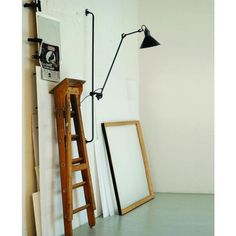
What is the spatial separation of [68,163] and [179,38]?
3413mm

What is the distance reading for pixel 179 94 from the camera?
638 centimetres

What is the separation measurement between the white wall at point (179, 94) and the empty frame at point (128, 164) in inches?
16.2

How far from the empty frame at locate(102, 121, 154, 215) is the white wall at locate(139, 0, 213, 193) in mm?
413

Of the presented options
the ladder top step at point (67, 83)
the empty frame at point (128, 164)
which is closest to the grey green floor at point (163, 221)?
the empty frame at point (128, 164)

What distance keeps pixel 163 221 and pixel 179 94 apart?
244 centimetres

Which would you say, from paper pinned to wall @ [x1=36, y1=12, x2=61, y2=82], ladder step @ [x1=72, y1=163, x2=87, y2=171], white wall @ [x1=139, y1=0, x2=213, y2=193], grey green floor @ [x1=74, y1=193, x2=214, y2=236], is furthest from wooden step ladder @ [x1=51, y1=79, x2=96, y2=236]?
white wall @ [x1=139, y1=0, x2=213, y2=193]

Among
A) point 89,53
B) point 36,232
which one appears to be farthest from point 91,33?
point 36,232

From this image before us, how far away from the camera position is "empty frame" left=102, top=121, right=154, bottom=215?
204 inches

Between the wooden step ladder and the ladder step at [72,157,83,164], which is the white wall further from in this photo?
the wooden step ladder

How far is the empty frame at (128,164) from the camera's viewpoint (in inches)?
204
